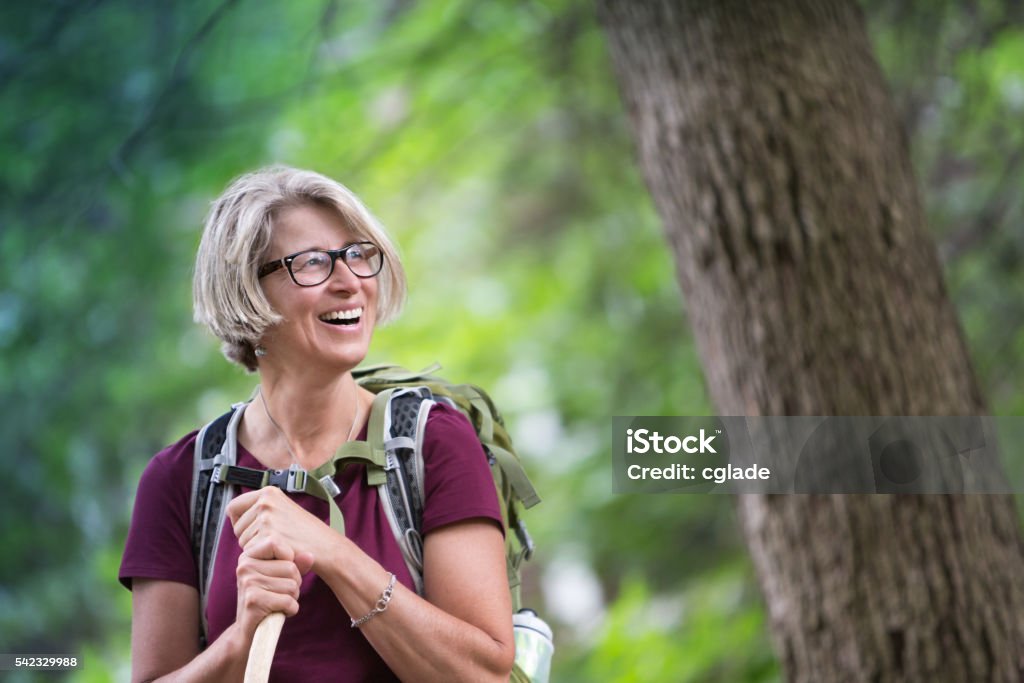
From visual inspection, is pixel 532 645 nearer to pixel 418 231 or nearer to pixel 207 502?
pixel 207 502

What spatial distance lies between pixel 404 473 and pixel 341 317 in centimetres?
23

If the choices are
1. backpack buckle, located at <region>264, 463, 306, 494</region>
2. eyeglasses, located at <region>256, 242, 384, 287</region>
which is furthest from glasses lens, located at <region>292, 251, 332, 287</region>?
backpack buckle, located at <region>264, 463, 306, 494</region>

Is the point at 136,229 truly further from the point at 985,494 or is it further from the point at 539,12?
the point at 985,494

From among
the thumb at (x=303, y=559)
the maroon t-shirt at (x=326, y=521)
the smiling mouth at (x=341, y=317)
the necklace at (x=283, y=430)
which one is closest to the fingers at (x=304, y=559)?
the thumb at (x=303, y=559)

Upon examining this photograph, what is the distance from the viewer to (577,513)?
4301 mm

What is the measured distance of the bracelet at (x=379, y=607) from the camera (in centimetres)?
118

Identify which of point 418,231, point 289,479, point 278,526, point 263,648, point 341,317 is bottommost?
point 263,648

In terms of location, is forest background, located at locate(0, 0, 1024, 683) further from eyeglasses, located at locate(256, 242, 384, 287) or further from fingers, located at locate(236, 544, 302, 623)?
fingers, located at locate(236, 544, 302, 623)

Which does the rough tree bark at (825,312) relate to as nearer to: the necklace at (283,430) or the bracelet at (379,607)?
the necklace at (283,430)

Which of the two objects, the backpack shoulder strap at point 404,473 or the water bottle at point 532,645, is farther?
the water bottle at point 532,645

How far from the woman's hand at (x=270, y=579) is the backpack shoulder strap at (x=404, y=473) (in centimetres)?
16

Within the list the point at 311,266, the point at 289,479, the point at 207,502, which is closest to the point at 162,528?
the point at 207,502

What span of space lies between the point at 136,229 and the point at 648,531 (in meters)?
2.61

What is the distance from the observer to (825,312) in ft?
7.36
